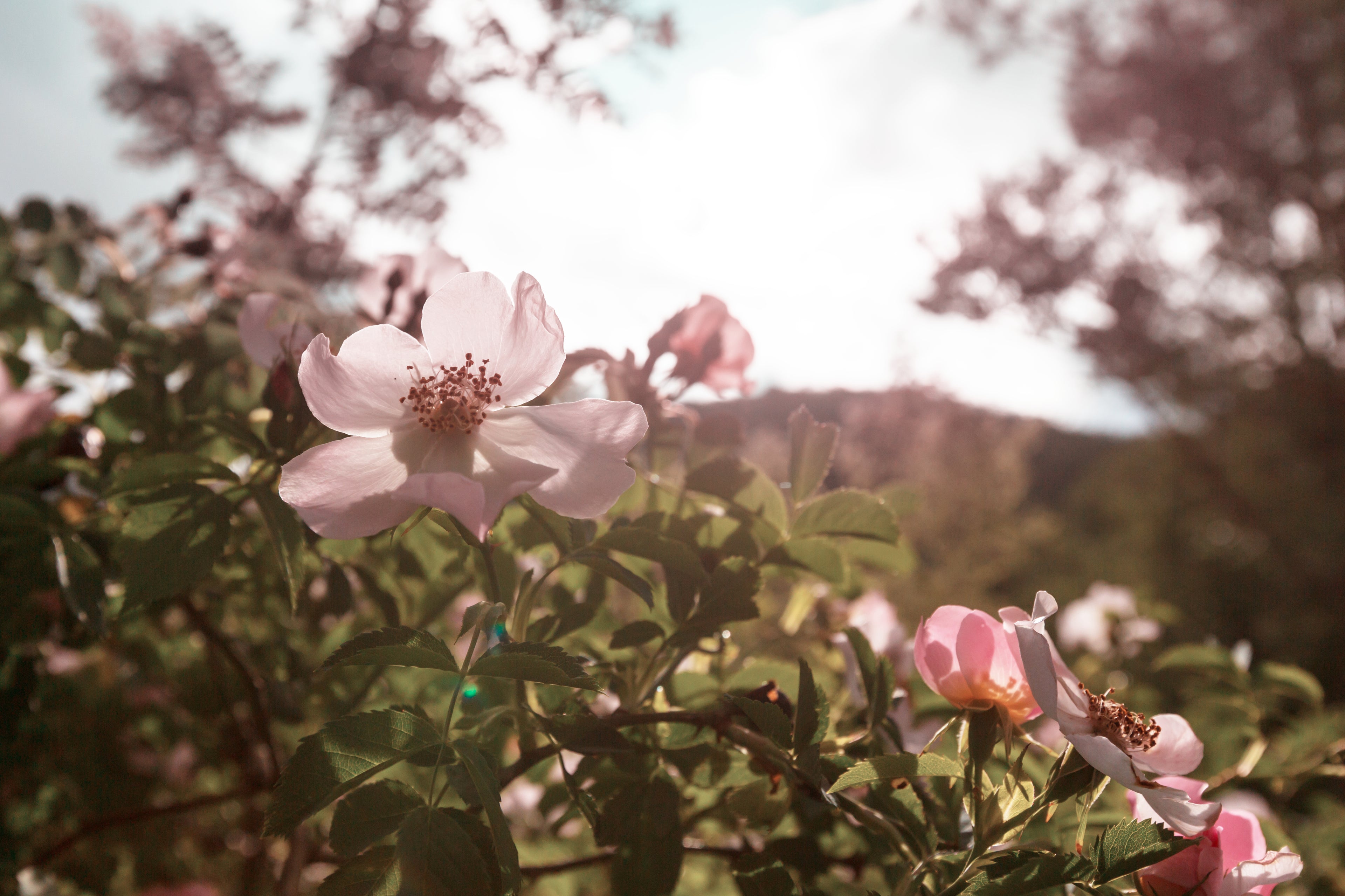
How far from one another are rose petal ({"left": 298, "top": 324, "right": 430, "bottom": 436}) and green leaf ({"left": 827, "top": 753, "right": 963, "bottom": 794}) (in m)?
0.25

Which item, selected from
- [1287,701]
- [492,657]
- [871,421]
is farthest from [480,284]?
[871,421]

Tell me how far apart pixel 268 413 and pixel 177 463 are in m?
0.07

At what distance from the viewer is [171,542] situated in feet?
1.47

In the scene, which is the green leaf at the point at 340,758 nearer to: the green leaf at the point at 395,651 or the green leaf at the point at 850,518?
the green leaf at the point at 395,651

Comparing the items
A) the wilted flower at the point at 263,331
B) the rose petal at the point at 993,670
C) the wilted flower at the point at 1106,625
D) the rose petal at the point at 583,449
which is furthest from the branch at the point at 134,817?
the wilted flower at the point at 1106,625

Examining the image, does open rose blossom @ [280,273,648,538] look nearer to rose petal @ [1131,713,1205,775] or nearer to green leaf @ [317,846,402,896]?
green leaf @ [317,846,402,896]

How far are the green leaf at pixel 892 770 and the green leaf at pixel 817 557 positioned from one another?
0.18 meters

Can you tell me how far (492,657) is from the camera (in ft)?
1.11

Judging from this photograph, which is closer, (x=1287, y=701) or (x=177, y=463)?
(x=177, y=463)

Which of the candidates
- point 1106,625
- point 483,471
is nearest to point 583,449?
point 483,471

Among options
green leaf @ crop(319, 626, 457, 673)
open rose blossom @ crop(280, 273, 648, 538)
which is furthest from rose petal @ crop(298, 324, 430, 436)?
green leaf @ crop(319, 626, 457, 673)

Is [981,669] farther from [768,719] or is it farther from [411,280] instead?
[411,280]

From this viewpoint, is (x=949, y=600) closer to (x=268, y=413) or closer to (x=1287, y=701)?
(x=1287, y=701)

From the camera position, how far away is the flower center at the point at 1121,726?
0.41 metres
